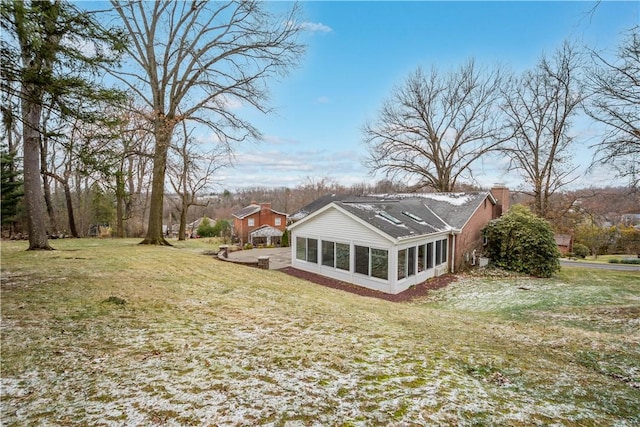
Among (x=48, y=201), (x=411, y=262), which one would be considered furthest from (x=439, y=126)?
(x=48, y=201)

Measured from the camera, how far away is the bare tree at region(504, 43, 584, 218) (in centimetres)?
2164

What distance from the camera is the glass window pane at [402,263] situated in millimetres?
12492

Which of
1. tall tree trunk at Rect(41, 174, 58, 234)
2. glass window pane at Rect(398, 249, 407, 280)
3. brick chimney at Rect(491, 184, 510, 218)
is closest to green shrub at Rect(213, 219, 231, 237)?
tall tree trunk at Rect(41, 174, 58, 234)

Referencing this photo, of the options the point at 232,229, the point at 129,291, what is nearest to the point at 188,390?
the point at 129,291

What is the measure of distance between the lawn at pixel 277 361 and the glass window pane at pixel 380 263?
4620mm

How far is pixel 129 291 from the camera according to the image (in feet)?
21.8

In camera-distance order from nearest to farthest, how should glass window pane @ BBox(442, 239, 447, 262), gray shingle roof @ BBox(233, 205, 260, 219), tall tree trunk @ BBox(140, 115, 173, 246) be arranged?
tall tree trunk @ BBox(140, 115, 173, 246) → glass window pane @ BBox(442, 239, 447, 262) → gray shingle roof @ BBox(233, 205, 260, 219)

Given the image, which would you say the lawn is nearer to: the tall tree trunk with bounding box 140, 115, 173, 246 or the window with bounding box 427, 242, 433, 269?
the window with bounding box 427, 242, 433, 269

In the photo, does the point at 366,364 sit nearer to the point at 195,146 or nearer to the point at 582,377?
the point at 582,377

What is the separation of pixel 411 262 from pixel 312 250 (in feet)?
16.6

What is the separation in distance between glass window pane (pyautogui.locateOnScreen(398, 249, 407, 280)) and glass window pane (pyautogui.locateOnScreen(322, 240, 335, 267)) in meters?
3.35

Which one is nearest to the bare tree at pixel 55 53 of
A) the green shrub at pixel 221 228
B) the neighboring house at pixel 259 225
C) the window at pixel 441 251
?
the window at pixel 441 251

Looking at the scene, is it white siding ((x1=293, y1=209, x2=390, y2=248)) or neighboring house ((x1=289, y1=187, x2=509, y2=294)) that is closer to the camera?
neighboring house ((x1=289, y1=187, x2=509, y2=294))

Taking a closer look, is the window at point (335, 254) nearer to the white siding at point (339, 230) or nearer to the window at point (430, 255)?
the white siding at point (339, 230)
